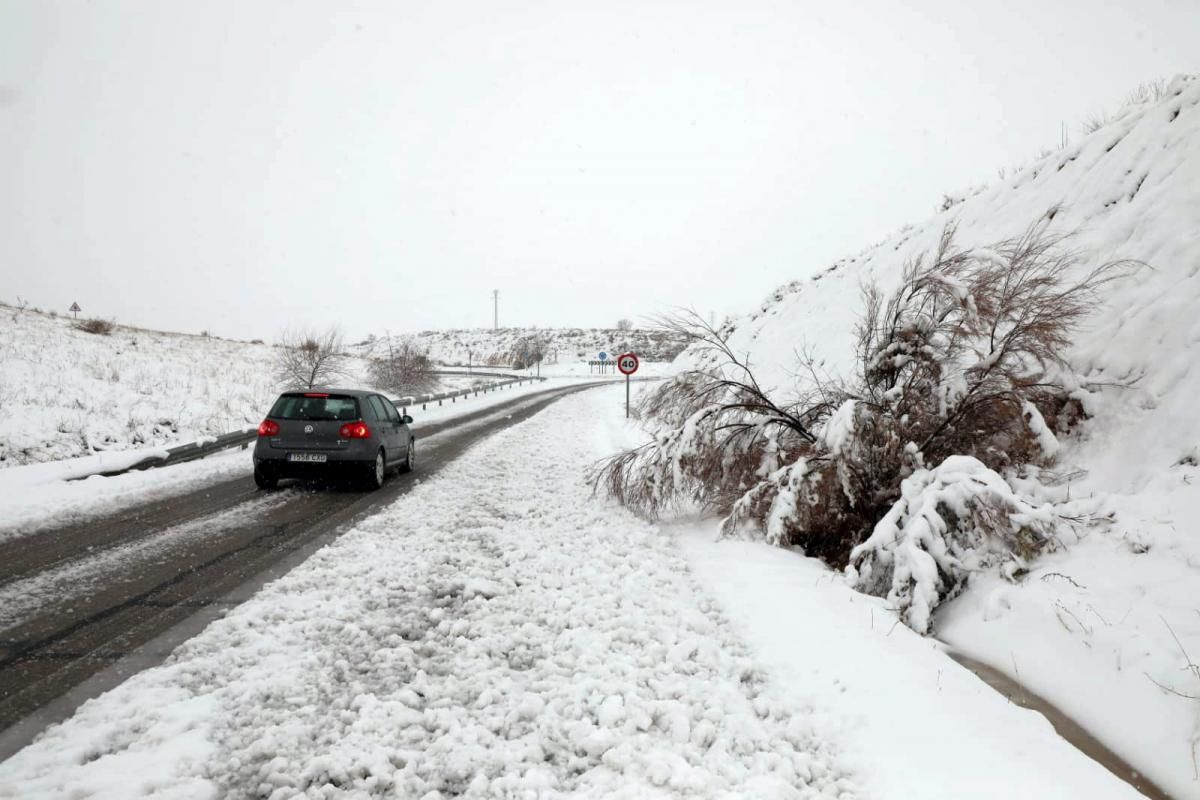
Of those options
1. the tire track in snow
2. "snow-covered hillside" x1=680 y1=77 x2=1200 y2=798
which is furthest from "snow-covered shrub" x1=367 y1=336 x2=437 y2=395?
"snow-covered hillside" x1=680 y1=77 x2=1200 y2=798

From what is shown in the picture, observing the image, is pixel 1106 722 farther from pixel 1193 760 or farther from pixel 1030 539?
pixel 1030 539

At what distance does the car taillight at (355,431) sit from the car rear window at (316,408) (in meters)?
0.11

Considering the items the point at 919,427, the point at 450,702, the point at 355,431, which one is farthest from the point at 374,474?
the point at 919,427

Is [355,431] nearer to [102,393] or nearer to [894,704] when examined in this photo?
[894,704]

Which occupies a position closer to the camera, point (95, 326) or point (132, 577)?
point (132, 577)

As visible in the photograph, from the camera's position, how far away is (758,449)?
7.31 metres

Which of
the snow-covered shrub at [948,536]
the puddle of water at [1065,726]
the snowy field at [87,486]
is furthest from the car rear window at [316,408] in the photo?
the puddle of water at [1065,726]

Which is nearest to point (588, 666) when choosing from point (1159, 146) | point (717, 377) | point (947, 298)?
point (717, 377)

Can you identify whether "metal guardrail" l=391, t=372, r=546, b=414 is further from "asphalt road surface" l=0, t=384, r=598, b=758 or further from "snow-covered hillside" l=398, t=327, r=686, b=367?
"snow-covered hillside" l=398, t=327, r=686, b=367

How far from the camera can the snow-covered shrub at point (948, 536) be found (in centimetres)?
482

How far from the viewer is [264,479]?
368 inches

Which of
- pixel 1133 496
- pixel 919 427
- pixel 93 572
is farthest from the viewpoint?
pixel 919 427

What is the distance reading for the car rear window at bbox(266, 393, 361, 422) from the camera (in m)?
9.45

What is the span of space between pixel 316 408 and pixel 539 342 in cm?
6919
